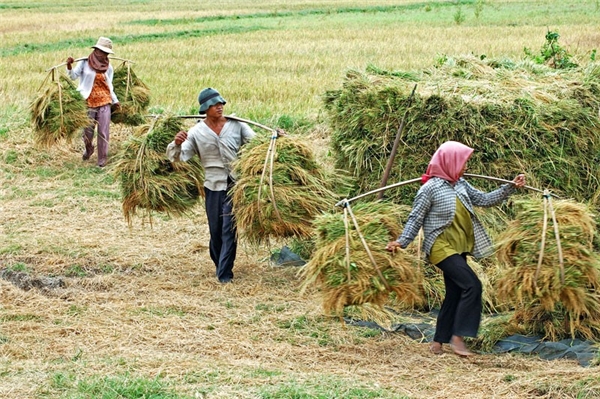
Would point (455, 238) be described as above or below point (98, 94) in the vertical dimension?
above

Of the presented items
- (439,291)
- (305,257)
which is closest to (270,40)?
(305,257)

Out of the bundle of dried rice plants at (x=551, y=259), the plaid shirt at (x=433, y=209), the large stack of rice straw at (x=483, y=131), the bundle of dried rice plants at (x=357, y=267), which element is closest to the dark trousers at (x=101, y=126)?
the large stack of rice straw at (x=483, y=131)

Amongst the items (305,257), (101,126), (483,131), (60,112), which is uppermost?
(483,131)

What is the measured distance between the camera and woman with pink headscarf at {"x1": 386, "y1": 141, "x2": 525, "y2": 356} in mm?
6094

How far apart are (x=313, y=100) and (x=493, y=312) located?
25.7 ft

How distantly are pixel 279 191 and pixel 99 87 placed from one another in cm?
519

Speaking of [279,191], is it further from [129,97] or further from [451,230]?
[129,97]

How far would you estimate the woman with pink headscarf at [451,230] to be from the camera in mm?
6094

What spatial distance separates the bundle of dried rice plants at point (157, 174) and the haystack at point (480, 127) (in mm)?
1356

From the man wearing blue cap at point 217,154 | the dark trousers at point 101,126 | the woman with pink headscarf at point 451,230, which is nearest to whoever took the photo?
the woman with pink headscarf at point 451,230

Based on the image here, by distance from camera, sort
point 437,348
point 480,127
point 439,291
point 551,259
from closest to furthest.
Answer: point 551,259 → point 437,348 → point 439,291 → point 480,127

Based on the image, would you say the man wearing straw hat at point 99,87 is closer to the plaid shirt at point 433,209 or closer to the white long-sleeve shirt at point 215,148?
the white long-sleeve shirt at point 215,148

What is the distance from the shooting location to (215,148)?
307 inches

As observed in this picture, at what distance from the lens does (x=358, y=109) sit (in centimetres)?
845
